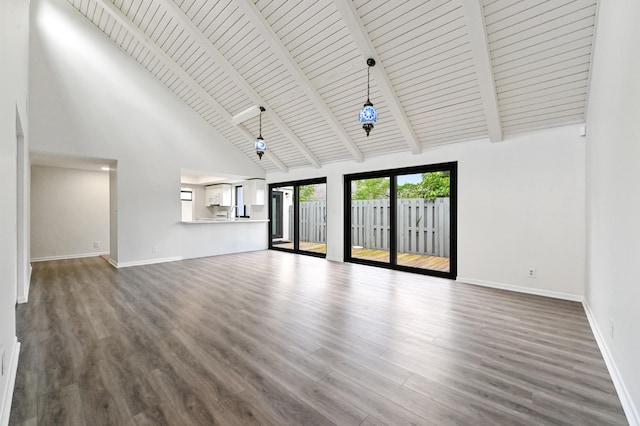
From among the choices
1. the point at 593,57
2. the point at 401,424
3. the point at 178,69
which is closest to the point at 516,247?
the point at 593,57

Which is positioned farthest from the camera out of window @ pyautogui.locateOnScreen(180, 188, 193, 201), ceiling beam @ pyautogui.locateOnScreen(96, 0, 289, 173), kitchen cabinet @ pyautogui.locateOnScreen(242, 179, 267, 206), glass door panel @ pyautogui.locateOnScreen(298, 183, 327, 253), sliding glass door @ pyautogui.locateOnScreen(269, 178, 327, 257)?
window @ pyautogui.locateOnScreen(180, 188, 193, 201)

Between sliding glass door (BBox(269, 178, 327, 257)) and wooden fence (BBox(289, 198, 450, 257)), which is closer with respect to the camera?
wooden fence (BBox(289, 198, 450, 257))

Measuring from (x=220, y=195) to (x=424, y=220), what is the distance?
256 inches

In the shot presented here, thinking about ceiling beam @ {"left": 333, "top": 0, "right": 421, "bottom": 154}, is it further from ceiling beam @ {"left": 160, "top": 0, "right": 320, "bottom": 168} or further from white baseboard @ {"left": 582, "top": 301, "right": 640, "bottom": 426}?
white baseboard @ {"left": 582, "top": 301, "right": 640, "bottom": 426}

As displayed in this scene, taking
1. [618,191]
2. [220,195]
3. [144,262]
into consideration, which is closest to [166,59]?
[144,262]

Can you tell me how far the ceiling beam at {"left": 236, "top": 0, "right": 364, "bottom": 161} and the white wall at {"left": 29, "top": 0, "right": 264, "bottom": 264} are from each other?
346cm

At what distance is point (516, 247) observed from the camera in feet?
13.2

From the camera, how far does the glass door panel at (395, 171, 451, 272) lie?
501 centimetres

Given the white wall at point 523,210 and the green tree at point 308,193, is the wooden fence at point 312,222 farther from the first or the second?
the white wall at point 523,210

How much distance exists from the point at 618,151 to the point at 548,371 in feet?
5.49

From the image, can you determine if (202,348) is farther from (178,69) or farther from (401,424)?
(178,69)

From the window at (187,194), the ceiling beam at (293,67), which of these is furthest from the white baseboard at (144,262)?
the ceiling beam at (293,67)

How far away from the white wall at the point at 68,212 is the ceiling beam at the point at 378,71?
7313mm

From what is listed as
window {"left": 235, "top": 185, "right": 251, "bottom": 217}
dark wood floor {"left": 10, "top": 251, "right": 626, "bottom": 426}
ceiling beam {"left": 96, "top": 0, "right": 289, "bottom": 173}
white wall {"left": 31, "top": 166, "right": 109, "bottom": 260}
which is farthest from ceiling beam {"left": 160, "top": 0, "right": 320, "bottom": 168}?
white wall {"left": 31, "top": 166, "right": 109, "bottom": 260}
